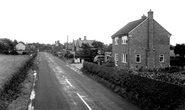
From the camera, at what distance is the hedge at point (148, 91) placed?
995 cm

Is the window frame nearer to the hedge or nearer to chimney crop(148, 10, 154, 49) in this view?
chimney crop(148, 10, 154, 49)

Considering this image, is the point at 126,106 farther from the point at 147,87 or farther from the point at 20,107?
the point at 20,107

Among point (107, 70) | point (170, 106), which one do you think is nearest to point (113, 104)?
point (170, 106)

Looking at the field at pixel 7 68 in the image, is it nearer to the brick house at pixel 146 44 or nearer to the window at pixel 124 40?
the window at pixel 124 40

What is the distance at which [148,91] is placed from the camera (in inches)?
485

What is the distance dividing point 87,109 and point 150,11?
24.6m

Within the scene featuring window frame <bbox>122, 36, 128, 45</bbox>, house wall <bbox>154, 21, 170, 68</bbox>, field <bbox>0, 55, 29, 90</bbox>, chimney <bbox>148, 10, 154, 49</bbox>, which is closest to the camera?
field <bbox>0, 55, 29, 90</bbox>

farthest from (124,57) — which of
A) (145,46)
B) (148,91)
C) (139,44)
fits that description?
(148,91)

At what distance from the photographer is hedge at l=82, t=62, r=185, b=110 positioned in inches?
392

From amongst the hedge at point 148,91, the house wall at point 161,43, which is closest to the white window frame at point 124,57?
the house wall at point 161,43

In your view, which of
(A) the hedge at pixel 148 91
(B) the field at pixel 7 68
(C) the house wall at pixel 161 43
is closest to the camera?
(A) the hedge at pixel 148 91

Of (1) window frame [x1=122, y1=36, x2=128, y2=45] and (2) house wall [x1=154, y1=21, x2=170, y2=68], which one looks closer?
(2) house wall [x1=154, y1=21, x2=170, y2=68]

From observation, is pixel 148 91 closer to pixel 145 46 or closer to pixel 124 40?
pixel 145 46

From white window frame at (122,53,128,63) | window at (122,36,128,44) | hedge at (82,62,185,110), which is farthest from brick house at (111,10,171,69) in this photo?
hedge at (82,62,185,110)
